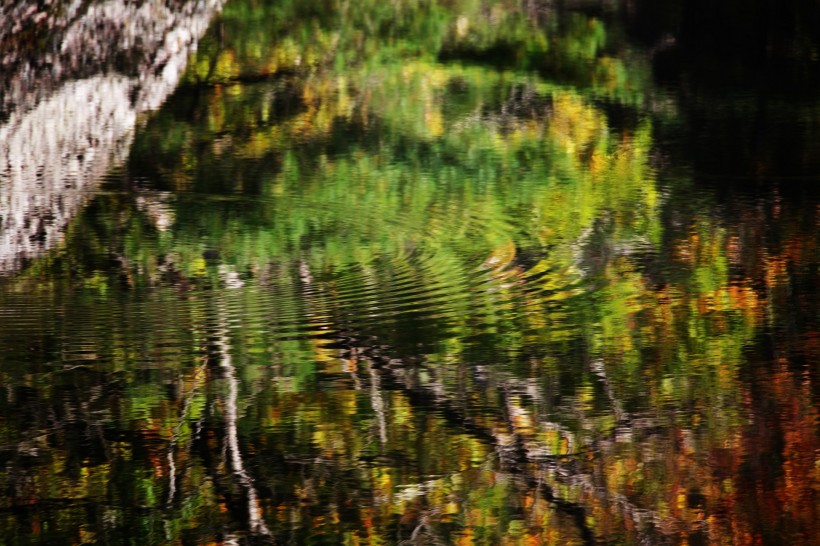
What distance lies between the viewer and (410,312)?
4508mm

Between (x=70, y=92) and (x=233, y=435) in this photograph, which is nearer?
(x=233, y=435)

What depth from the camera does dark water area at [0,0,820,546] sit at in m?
3.19

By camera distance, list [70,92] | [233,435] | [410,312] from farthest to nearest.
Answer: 1. [70,92]
2. [410,312]
3. [233,435]

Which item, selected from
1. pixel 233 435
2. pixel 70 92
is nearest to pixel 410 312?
pixel 233 435

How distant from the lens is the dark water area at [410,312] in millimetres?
3193

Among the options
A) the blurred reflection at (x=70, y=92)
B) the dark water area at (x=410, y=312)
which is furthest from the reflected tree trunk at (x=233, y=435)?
the blurred reflection at (x=70, y=92)

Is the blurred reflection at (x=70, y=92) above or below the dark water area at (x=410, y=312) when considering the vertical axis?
below

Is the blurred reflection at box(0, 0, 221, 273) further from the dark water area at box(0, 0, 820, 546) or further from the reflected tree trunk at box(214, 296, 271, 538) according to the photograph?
the reflected tree trunk at box(214, 296, 271, 538)

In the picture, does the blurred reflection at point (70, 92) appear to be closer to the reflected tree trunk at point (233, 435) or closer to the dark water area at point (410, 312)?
the dark water area at point (410, 312)

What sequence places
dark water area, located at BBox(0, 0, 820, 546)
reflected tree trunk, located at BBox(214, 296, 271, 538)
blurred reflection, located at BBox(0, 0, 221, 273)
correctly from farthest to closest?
blurred reflection, located at BBox(0, 0, 221, 273), dark water area, located at BBox(0, 0, 820, 546), reflected tree trunk, located at BBox(214, 296, 271, 538)

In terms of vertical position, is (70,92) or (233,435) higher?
(233,435)

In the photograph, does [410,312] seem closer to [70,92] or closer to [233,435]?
[233,435]

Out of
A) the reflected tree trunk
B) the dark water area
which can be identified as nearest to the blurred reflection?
the dark water area

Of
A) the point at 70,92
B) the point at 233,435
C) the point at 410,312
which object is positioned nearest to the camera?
the point at 233,435
